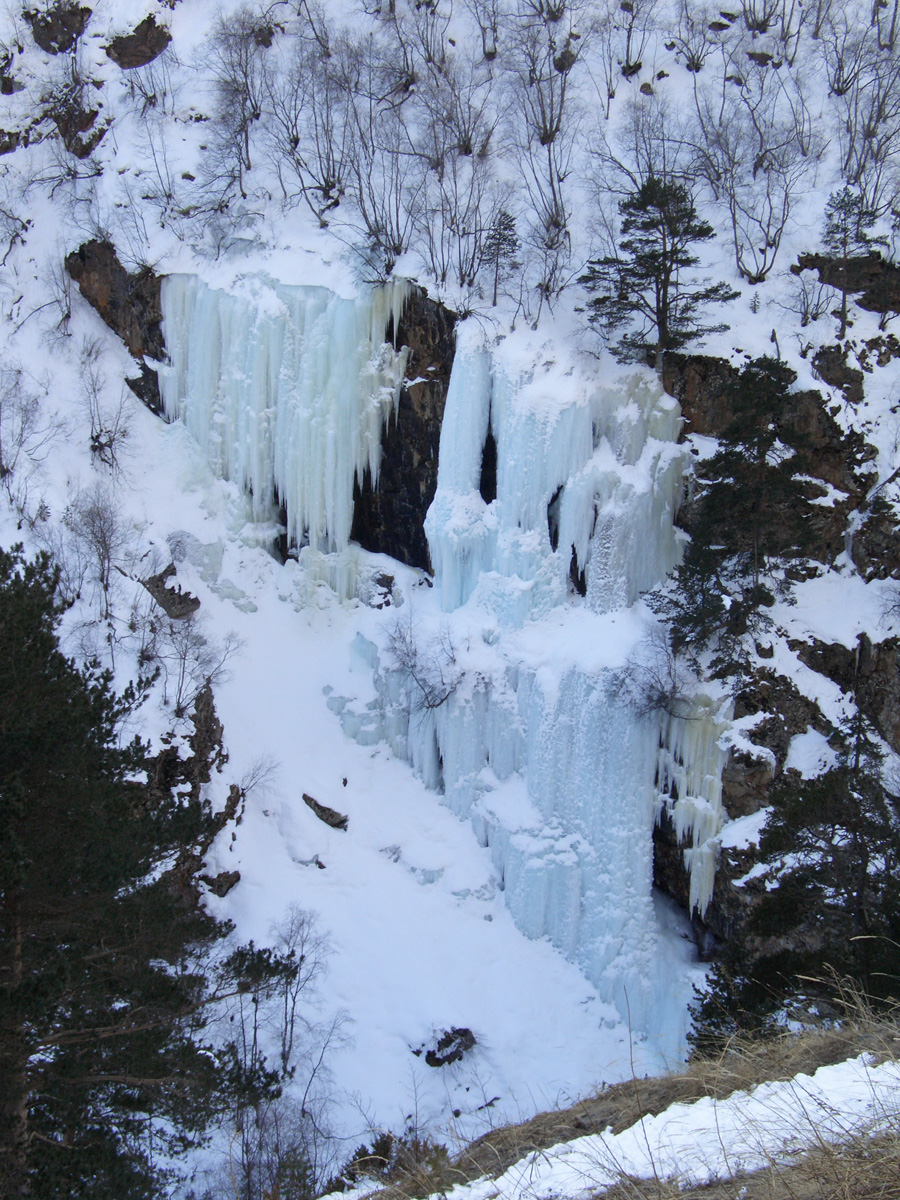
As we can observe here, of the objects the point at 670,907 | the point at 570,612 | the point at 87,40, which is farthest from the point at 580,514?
the point at 87,40

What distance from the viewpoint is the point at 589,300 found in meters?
18.4

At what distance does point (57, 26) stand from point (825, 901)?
91.6 ft

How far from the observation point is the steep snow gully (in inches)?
607

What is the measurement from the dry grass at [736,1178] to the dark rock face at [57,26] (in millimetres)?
28156

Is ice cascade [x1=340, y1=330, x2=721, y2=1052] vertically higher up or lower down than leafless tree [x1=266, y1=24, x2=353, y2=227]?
lower down

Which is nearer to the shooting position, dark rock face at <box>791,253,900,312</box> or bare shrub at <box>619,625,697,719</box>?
bare shrub at <box>619,625,697,719</box>

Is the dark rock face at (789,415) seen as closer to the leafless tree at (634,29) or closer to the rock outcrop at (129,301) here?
the leafless tree at (634,29)

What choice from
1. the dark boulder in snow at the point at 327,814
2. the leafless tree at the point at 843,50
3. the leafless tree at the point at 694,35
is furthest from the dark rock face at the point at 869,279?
the dark boulder in snow at the point at 327,814

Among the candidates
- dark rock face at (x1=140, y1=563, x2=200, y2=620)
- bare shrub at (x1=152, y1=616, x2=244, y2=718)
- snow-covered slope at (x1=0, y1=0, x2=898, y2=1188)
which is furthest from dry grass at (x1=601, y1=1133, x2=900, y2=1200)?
dark rock face at (x1=140, y1=563, x2=200, y2=620)

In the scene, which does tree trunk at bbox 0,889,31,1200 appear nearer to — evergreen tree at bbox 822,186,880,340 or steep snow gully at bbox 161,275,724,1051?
steep snow gully at bbox 161,275,724,1051

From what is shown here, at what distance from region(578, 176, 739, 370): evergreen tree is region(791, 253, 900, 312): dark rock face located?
239cm

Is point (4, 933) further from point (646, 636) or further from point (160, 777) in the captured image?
point (646, 636)

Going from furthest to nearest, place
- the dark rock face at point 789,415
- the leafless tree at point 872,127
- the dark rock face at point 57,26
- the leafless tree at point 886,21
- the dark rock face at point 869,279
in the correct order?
1. the dark rock face at point 57,26
2. the leafless tree at point 886,21
3. the leafless tree at point 872,127
4. the dark rock face at point 869,279
5. the dark rock face at point 789,415

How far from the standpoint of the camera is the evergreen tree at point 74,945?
6.86 metres
